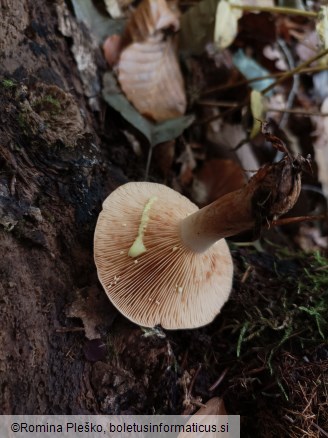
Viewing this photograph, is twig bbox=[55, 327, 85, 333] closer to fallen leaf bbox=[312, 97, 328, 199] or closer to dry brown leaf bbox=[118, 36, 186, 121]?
dry brown leaf bbox=[118, 36, 186, 121]

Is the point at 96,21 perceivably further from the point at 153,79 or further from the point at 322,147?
the point at 322,147

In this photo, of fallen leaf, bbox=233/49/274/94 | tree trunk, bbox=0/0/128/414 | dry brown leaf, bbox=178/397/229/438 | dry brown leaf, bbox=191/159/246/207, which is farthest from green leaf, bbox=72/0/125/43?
dry brown leaf, bbox=178/397/229/438

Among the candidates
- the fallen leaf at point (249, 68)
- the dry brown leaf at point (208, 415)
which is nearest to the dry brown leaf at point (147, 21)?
the fallen leaf at point (249, 68)

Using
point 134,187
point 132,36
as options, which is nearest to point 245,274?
point 134,187

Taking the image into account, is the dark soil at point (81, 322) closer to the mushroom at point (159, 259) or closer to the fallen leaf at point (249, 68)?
the mushroom at point (159, 259)

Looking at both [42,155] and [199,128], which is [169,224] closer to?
[42,155]
